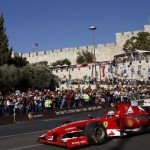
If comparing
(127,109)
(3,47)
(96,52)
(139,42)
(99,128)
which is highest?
(96,52)

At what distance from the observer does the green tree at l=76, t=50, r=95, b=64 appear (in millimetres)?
91750

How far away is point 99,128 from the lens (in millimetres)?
11336

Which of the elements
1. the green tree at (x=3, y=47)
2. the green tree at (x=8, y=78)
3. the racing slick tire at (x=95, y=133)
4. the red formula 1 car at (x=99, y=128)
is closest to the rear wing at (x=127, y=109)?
the red formula 1 car at (x=99, y=128)

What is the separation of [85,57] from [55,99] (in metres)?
65.5

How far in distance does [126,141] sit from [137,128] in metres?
1.07

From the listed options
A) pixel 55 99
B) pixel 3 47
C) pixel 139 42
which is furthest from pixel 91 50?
pixel 55 99

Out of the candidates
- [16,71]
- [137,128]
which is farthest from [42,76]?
[137,128]

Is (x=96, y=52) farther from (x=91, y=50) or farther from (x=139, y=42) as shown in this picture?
(x=139, y=42)

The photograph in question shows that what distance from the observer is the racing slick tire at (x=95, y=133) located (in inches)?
434

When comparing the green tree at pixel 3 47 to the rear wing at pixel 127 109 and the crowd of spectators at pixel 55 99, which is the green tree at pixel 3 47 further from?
the rear wing at pixel 127 109

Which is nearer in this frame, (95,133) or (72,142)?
(72,142)

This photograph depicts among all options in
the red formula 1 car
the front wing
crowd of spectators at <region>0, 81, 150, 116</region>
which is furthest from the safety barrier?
the front wing

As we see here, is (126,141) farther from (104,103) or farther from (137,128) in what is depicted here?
(104,103)

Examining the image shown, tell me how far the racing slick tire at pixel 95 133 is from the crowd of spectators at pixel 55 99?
13403mm
